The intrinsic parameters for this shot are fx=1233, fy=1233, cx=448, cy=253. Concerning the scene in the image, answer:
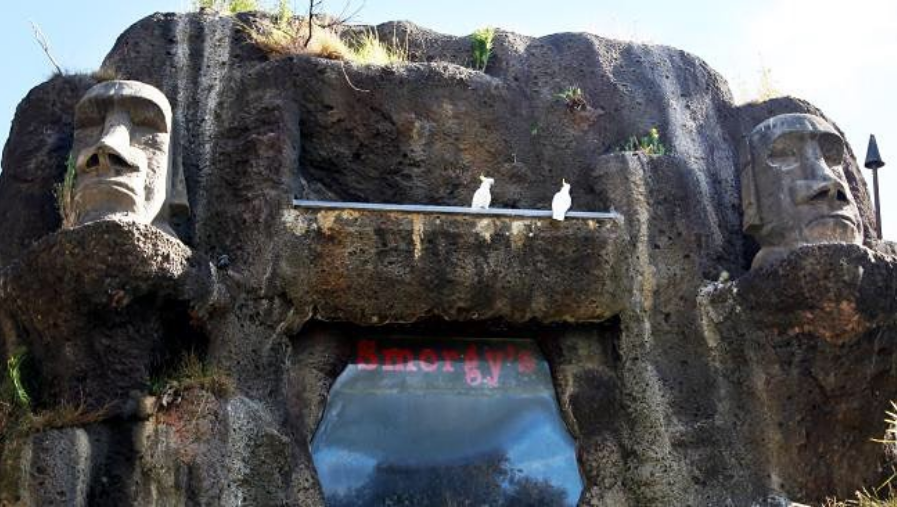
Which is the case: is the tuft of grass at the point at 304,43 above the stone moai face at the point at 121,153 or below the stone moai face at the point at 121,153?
above

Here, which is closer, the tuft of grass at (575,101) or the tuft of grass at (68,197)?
the tuft of grass at (68,197)

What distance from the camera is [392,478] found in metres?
7.86

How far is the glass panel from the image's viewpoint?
25.8ft

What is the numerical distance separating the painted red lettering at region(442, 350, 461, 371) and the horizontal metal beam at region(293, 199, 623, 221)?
0.98 metres

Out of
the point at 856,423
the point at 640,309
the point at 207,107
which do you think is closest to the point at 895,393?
the point at 856,423

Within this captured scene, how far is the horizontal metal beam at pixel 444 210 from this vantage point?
8.01 metres

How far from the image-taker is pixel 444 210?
8078 millimetres

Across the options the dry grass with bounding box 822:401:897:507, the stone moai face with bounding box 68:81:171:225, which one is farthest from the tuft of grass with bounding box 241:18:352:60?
the dry grass with bounding box 822:401:897:507

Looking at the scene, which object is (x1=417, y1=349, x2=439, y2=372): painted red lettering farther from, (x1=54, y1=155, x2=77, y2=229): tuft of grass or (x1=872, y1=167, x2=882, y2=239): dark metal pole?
(x1=872, y1=167, x2=882, y2=239): dark metal pole

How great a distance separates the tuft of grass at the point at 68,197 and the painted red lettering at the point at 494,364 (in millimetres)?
2871

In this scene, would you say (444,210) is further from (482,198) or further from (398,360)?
(398,360)

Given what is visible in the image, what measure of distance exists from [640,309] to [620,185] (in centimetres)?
92

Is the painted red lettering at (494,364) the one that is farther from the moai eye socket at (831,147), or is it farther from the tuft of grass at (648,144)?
the moai eye socket at (831,147)

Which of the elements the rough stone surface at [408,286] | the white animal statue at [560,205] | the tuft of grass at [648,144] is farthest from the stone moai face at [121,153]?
the tuft of grass at [648,144]
